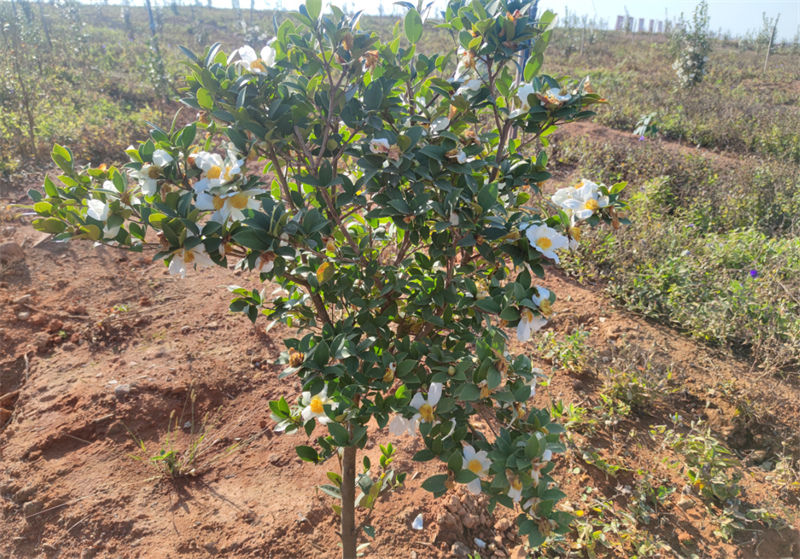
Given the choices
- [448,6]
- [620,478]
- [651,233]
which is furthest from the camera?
A: [651,233]

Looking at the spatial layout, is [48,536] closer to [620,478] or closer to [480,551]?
[480,551]

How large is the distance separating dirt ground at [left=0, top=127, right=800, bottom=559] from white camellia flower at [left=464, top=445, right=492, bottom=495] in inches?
32.3

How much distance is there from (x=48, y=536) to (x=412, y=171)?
1.97 metres

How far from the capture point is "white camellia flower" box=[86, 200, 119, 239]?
38.2 inches

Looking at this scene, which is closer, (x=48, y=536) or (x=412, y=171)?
(x=412, y=171)

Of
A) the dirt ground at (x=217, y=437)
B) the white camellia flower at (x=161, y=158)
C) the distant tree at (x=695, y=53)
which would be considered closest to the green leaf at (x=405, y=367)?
the white camellia flower at (x=161, y=158)

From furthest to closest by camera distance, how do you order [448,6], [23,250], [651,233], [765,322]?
[651,233]
[23,250]
[765,322]
[448,6]

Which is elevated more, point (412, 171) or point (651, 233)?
point (412, 171)

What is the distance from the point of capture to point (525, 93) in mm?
1195

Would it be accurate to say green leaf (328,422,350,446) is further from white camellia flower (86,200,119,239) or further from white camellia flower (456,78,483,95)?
white camellia flower (456,78,483,95)

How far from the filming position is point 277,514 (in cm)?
182

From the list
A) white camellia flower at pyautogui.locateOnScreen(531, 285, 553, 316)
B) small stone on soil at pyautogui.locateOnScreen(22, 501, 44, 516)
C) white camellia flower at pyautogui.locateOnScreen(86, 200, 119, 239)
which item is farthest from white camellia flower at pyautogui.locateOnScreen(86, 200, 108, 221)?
small stone on soil at pyautogui.locateOnScreen(22, 501, 44, 516)

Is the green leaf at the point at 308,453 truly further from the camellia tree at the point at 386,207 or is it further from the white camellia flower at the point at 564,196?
the white camellia flower at the point at 564,196

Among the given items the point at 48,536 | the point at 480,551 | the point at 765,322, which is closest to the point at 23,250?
the point at 48,536
